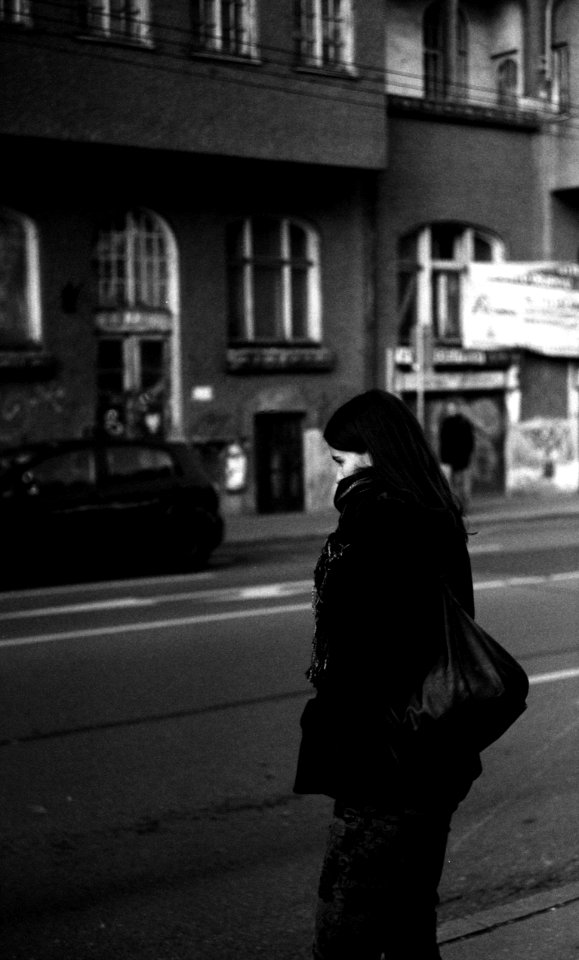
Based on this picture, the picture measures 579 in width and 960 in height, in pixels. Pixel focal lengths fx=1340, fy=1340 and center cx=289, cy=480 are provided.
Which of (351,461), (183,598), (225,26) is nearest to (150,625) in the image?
(183,598)

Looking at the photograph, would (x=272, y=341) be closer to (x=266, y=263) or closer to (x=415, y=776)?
(x=266, y=263)

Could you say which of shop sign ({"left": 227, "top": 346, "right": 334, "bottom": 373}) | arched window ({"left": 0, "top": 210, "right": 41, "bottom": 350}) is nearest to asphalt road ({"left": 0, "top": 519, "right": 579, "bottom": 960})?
arched window ({"left": 0, "top": 210, "right": 41, "bottom": 350})

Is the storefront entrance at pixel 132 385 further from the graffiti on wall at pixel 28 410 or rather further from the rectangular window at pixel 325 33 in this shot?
the rectangular window at pixel 325 33

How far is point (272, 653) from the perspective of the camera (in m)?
9.31

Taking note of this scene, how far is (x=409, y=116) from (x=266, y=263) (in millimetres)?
4164

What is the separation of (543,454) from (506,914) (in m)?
22.5

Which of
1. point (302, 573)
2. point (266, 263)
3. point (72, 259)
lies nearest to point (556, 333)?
point (266, 263)

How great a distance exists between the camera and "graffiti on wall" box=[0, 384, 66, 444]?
19.4 m

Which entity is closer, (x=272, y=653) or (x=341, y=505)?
(x=341, y=505)

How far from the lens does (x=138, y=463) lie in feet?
48.5

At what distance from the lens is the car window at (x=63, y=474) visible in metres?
14.0

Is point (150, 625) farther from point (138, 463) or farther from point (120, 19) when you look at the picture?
point (120, 19)

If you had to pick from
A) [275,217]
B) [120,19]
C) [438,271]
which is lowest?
[438,271]

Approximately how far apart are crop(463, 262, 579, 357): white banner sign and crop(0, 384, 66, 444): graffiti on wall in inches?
342
